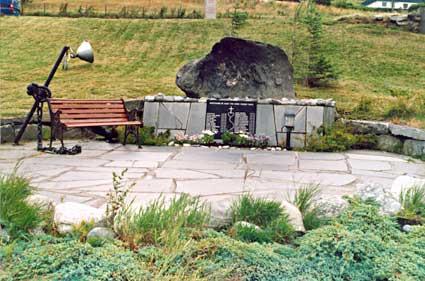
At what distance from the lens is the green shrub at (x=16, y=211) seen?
2820mm

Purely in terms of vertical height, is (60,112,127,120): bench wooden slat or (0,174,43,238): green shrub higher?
(60,112,127,120): bench wooden slat

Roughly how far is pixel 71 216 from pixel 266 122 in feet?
15.9

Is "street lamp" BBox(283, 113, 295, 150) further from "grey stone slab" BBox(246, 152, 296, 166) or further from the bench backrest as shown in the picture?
the bench backrest

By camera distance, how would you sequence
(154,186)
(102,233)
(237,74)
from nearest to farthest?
1. (102,233)
2. (154,186)
3. (237,74)

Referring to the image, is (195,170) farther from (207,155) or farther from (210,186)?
(207,155)

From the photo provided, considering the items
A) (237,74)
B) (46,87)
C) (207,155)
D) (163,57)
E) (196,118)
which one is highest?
(163,57)

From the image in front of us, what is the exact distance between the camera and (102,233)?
2.82m

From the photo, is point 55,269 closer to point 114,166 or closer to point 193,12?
point 114,166

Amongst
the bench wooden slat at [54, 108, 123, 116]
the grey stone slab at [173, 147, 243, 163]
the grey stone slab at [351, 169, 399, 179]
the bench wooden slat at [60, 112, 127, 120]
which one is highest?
the bench wooden slat at [54, 108, 123, 116]

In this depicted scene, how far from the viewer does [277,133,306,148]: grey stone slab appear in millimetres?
7389

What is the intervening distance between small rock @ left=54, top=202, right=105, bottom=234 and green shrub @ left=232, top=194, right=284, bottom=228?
752mm

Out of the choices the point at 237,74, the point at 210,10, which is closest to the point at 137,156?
the point at 237,74

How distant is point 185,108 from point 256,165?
2215mm

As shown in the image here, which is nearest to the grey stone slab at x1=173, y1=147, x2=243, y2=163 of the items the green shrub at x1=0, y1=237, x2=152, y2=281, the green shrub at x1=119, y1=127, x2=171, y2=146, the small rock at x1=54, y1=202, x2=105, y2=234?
the green shrub at x1=119, y1=127, x2=171, y2=146
